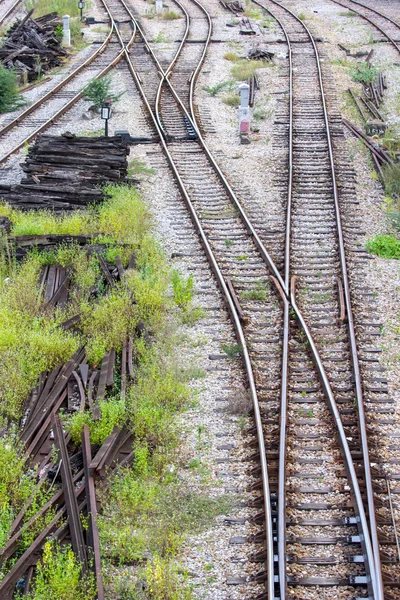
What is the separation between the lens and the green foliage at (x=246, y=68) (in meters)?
25.2

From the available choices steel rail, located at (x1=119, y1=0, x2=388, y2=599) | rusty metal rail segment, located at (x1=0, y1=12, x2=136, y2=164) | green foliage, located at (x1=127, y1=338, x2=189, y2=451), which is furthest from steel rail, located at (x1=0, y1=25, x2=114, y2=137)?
green foliage, located at (x1=127, y1=338, x2=189, y2=451)

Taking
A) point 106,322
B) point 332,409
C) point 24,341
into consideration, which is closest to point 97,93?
point 106,322

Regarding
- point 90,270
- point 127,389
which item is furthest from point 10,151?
point 127,389

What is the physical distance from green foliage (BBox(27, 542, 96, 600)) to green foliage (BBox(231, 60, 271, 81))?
2083 centimetres

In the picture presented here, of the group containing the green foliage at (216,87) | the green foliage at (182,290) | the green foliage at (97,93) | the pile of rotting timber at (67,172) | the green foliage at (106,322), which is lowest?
the green foliage at (106,322)

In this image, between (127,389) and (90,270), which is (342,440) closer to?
(127,389)

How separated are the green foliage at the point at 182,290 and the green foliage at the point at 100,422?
312cm

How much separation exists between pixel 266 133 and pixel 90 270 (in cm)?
958

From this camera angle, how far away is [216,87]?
2377 cm

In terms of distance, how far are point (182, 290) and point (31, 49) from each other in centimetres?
1904

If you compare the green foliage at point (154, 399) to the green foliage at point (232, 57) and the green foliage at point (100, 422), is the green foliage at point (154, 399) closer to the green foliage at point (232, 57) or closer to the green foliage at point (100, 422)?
the green foliage at point (100, 422)

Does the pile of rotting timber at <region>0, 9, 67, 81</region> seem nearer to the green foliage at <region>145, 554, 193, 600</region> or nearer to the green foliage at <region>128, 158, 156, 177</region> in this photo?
the green foliage at <region>128, 158, 156, 177</region>

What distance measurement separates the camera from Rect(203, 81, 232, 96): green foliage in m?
23.6

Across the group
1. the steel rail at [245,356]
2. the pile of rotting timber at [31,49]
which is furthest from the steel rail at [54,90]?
the steel rail at [245,356]
